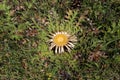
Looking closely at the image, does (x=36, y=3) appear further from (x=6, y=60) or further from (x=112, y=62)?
(x=112, y=62)

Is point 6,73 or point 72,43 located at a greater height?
point 72,43

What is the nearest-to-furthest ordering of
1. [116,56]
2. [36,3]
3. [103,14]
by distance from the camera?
[116,56] < [103,14] < [36,3]

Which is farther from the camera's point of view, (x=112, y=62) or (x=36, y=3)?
(x=36, y=3)

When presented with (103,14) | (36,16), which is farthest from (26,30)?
(103,14)

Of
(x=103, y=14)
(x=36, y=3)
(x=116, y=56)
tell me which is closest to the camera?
(x=116, y=56)
